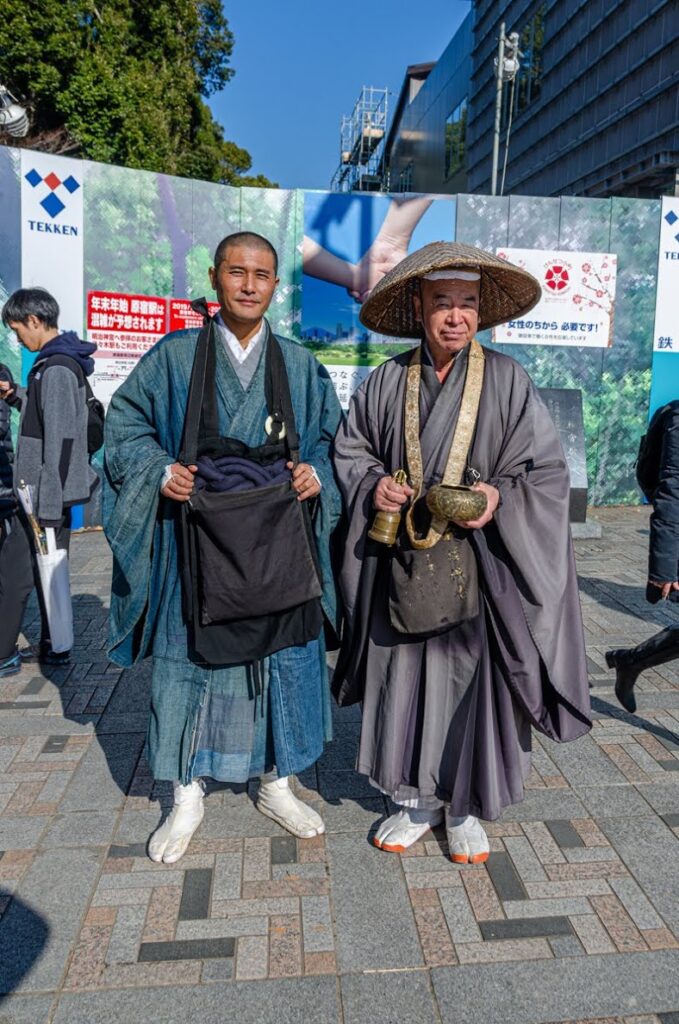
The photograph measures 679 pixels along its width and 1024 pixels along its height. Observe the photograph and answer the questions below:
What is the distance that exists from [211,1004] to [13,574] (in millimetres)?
2654

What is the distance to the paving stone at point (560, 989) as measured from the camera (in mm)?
1963

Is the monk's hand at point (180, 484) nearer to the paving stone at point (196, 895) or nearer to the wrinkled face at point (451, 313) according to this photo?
the wrinkled face at point (451, 313)

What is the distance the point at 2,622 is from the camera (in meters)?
4.09

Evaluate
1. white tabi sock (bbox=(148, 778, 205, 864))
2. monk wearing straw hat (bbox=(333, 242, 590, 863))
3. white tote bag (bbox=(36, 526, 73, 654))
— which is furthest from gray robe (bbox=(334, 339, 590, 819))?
white tote bag (bbox=(36, 526, 73, 654))

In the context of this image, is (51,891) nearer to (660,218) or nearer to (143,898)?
(143,898)

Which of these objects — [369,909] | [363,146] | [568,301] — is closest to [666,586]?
[369,909]

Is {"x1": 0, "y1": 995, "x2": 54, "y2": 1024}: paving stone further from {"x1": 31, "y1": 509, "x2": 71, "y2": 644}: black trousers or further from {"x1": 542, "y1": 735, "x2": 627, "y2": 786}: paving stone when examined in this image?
{"x1": 31, "y1": 509, "x2": 71, "y2": 644}: black trousers

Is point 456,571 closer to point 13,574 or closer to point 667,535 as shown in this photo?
point 667,535

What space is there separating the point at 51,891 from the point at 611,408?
25.0 feet

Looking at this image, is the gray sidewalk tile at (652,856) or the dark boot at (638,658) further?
the dark boot at (638,658)

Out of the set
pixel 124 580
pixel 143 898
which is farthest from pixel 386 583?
pixel 143 898

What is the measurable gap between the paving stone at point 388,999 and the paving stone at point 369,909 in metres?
0.04

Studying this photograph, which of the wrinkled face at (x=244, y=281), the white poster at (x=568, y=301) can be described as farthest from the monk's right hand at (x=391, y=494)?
the white poster at (x=568, y=301)

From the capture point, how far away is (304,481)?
249 centimetres
